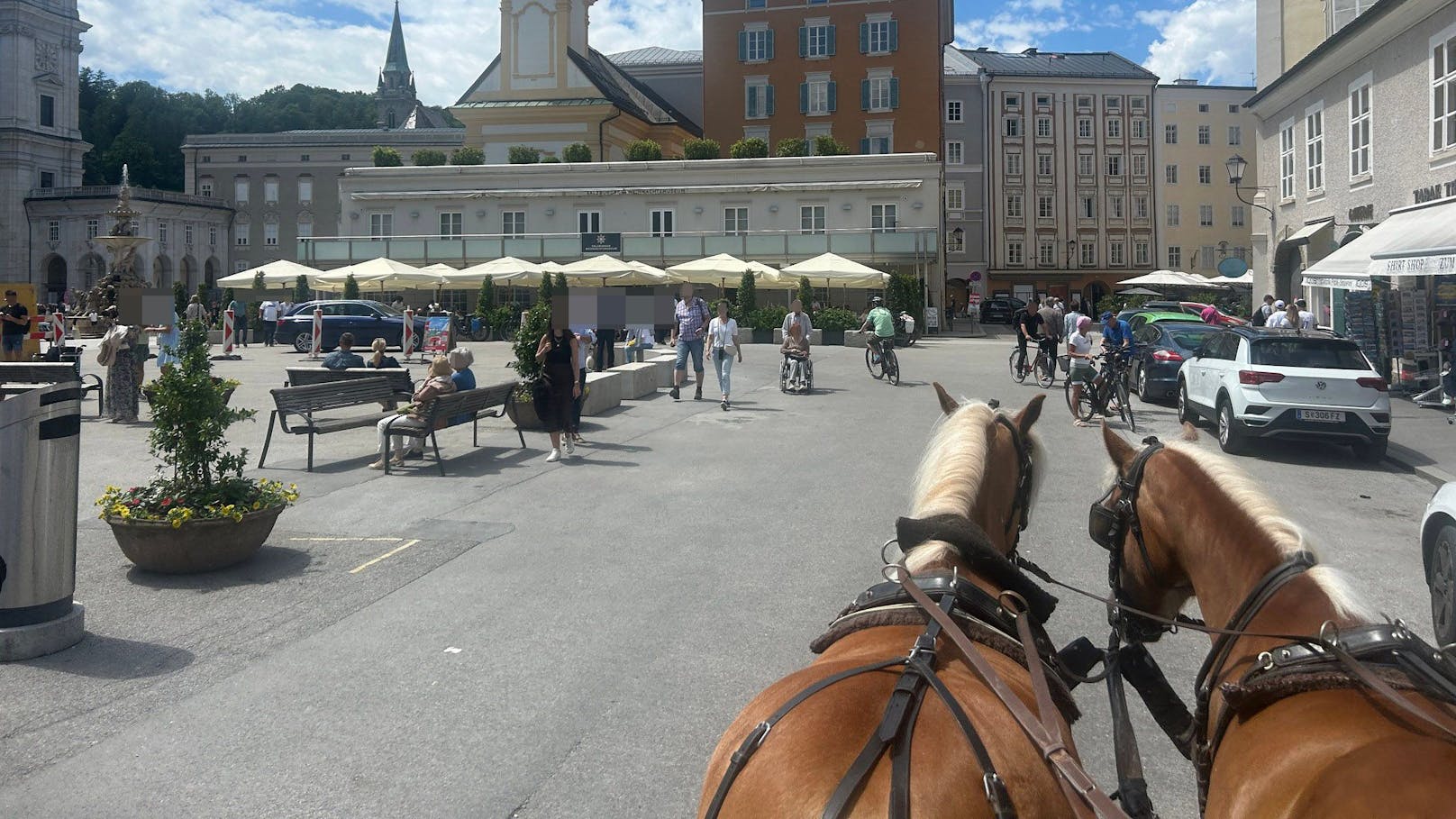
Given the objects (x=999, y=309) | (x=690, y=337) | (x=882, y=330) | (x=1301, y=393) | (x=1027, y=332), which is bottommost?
(x=1301, y=393)

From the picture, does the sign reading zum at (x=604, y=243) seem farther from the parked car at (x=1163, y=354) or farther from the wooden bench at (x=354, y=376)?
the wooden bench at (x=354, y=376)

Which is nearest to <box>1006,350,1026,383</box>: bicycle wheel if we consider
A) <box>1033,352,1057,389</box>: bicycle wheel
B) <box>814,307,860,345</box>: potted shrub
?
<box>1033,352,1057,389</box>: bicycle wheel

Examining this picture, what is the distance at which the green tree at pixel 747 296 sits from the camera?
122ft

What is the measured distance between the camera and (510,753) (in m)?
4.51

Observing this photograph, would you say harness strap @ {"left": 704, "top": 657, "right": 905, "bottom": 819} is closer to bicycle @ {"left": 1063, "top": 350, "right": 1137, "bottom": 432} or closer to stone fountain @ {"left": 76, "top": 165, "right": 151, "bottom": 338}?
bicycle @ {"left": 1063, "top": 350, "right": 1137, "bottom": 432}

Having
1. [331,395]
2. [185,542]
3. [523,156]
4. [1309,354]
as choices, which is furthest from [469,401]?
[523,156]

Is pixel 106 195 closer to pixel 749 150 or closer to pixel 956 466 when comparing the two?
pixel 749 150

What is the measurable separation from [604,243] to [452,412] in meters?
32.3

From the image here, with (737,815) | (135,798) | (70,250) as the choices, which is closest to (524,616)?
(135,798)

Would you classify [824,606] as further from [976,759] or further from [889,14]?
[889,14]

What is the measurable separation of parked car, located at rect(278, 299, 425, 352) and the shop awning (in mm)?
24523

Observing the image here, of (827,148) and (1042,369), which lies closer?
(1042,369)

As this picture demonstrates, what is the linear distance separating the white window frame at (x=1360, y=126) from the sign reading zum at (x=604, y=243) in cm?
2653

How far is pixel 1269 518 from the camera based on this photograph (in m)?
3.06
